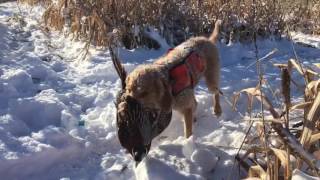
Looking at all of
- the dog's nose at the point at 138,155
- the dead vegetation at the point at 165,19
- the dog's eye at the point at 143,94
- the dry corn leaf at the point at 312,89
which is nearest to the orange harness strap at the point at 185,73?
the dog's eye at the point at 143,94

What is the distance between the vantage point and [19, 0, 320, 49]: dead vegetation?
19.0 ft

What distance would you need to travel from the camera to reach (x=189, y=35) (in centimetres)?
634

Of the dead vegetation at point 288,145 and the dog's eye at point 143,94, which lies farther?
the dog's eye at point 143,94

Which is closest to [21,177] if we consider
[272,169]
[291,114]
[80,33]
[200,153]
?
[200,153]

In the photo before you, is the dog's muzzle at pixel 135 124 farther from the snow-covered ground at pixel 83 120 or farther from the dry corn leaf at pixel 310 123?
the dry corn leaf at pixel 310 123

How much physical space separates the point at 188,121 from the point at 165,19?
8.56 feet

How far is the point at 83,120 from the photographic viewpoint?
13.7ft

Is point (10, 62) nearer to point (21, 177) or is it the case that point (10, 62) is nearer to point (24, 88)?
point (24, 88)

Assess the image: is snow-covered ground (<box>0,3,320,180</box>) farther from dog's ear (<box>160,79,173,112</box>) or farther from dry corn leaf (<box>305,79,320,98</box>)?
dry corn leaf (<box>305,79,320,98</box>)

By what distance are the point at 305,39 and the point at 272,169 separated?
4.43 meters

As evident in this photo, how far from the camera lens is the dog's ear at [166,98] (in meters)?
3.59

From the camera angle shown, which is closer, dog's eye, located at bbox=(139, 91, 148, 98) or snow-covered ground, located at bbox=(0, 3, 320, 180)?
dog's eye, located at bbox=(139, 91, 148, 98)

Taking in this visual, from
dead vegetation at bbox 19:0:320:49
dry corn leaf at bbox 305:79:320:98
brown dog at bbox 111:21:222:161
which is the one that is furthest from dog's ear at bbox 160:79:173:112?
dead vegetation at bbox 19:0:320:49

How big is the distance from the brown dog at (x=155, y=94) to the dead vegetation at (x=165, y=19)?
1697 millimetres
